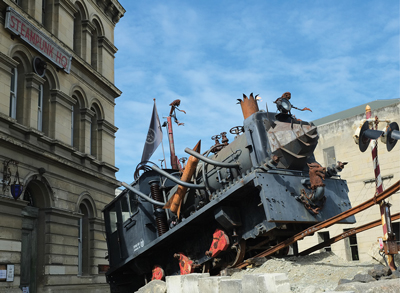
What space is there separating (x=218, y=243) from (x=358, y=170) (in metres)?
13.7

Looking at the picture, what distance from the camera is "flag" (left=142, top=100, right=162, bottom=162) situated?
573 inches

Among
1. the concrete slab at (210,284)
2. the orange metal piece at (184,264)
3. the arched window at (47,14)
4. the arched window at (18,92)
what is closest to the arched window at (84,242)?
the arched window at (18,92)

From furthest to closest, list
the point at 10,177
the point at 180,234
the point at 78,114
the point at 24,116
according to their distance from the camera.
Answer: the point at 78,114 < the point at 24,116 < the point at 10,177 < the point at 180,234

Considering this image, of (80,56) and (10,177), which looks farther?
(80,56)

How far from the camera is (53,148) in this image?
1748 centimetres

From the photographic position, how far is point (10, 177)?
48.5 ft

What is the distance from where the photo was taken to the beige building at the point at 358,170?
763 inches

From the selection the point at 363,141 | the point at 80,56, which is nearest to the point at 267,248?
the point at 363,141

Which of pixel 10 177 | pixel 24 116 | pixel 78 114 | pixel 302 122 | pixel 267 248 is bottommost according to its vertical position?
pixel 267 248

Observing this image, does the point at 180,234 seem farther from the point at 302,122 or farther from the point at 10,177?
the point at 10,177

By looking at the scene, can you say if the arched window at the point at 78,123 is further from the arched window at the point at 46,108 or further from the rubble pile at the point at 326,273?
the rubble pile at the point at 326,273

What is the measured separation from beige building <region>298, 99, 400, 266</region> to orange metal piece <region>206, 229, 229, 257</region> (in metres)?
11.6

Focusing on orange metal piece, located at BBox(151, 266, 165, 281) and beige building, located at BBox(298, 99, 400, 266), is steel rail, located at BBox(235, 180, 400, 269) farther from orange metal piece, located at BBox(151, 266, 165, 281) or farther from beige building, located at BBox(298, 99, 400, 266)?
beige building, located at BBox(298, 99, 400, 266)

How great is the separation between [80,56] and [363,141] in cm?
1689
